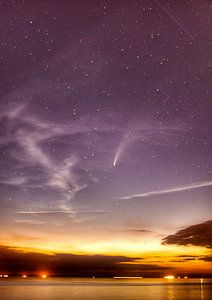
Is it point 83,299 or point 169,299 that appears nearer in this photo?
point 83,299

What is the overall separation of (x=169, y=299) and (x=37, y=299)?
3528 cm

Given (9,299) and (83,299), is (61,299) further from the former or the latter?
(9,299)

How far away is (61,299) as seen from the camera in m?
93.3

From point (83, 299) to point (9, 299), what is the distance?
18361 millimetres

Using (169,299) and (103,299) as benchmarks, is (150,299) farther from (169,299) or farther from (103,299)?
(103,299)

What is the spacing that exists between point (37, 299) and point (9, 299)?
22.7 ft

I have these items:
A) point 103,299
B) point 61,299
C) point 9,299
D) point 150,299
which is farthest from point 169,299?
point 9,299

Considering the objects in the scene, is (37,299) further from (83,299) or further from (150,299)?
(150,299)

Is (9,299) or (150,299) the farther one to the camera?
(150,299)

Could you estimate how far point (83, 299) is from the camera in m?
93.3

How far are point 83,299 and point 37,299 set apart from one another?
11789mm

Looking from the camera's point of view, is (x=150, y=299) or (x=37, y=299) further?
(x=150, y=299)

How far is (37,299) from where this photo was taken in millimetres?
94312

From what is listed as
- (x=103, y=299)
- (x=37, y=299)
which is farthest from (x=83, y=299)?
(x=37, y=299)
